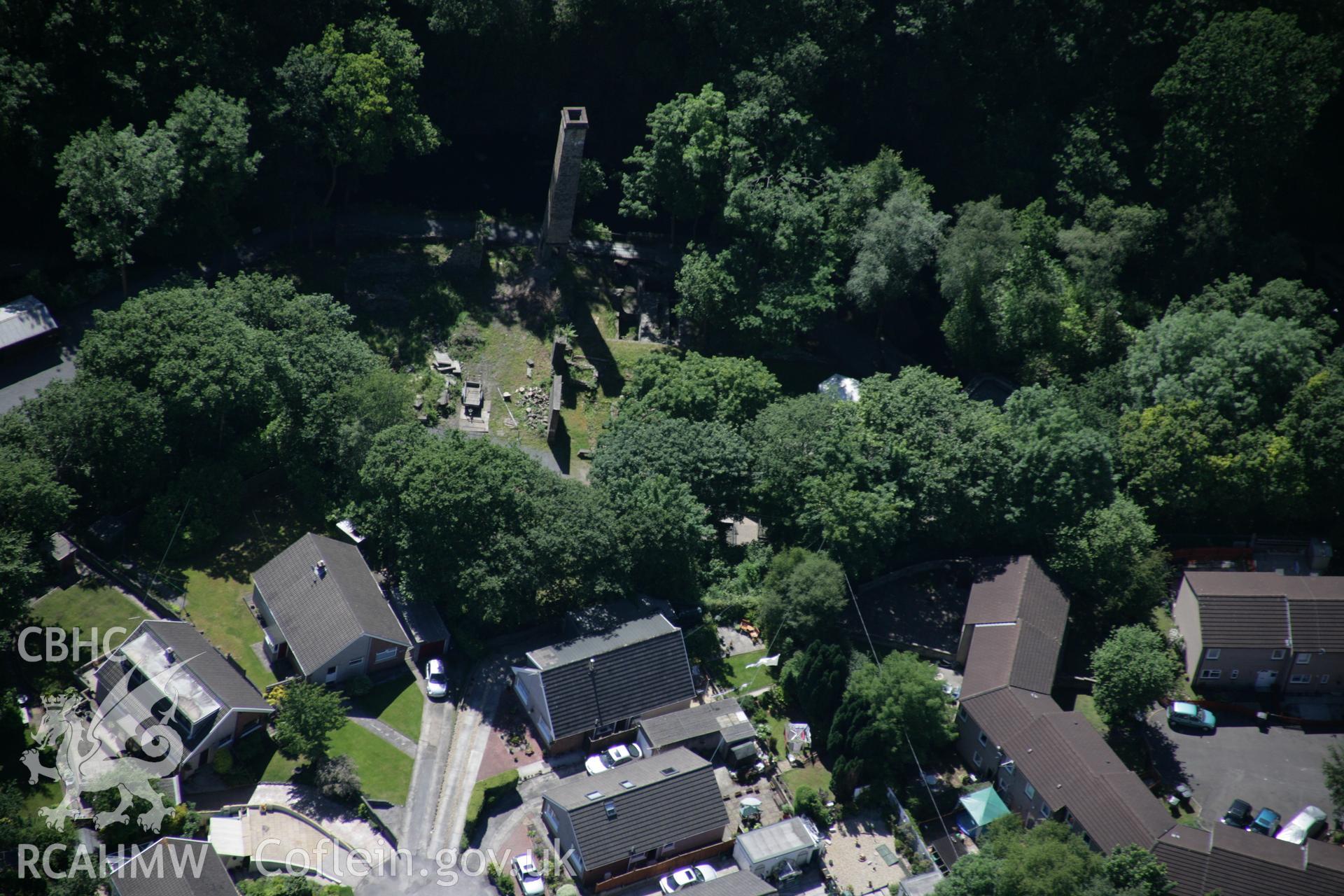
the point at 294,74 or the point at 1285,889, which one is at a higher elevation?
the point at 294,74

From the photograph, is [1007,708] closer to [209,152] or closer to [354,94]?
[354,94]

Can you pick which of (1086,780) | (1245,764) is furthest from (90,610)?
(1245,764)

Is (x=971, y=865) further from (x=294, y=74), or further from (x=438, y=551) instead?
(x=294, y=74)

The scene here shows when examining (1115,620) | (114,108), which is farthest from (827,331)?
(114,108)

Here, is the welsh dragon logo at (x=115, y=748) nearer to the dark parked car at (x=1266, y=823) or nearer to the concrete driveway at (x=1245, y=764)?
the concrete driveway at (x=1245, y=764)

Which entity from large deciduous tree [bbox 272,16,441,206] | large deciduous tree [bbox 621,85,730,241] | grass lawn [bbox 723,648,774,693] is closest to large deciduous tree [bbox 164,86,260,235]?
large deciduous tree [bbox 272,16,441,206]

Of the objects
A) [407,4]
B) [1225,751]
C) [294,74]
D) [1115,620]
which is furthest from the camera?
[407,4]

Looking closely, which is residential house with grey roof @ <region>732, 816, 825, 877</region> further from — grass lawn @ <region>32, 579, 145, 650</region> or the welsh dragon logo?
grass lawn @ <region>32, 579, 145, 650</region>
